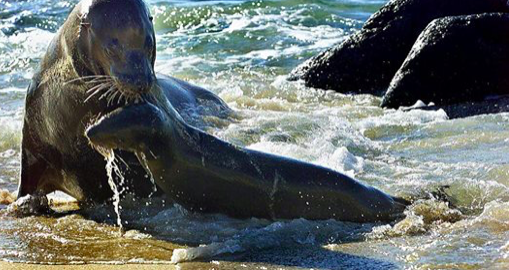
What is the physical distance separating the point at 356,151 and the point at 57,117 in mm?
2710

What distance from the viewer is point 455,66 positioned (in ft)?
34.2

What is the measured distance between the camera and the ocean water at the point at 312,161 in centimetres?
489

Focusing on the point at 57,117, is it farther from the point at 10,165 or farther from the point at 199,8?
the point at 199,8

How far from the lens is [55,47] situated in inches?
233

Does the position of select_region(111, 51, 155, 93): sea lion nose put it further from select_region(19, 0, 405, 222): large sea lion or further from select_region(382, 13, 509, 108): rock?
select_region(382, 13, 509, 108): rock

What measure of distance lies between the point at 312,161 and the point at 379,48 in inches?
181

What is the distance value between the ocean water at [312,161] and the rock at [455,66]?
1.52ft

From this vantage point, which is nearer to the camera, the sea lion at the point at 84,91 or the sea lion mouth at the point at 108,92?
the sea lion mouth at the point at 108,92

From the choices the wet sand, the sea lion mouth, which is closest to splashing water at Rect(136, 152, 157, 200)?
the sea lion mouth

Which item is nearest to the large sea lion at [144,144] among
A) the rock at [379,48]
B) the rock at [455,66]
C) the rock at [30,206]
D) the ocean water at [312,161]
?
the ocean water at [312,161]

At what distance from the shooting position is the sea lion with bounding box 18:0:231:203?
514cm

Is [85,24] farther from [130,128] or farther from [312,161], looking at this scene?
[312,161]

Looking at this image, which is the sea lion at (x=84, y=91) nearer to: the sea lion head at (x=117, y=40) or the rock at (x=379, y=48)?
the sea lion head at (x=117, y=40)

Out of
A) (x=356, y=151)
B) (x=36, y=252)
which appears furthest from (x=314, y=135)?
(x=36, y=252)
